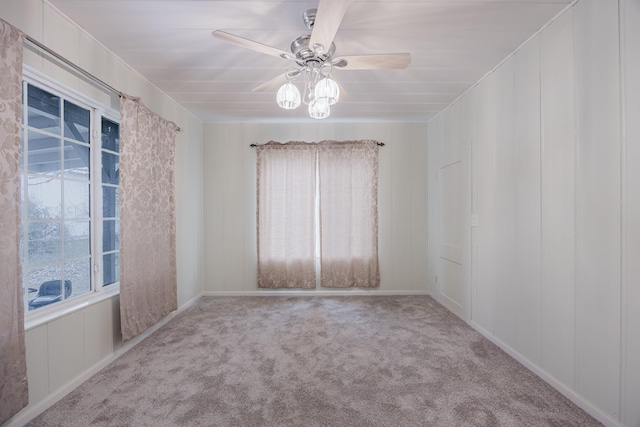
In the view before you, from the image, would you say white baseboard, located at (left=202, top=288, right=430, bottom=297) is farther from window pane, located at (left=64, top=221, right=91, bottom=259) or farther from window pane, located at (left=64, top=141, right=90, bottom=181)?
window pane, located at (left=64, top=141, right=90, bottom=181)

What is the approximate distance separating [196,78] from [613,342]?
11.9ft

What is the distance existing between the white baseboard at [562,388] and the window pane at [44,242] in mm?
3476

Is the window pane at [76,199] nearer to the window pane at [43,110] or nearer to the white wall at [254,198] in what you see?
the window pane at [43,110]

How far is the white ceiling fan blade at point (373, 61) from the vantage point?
1.73 m

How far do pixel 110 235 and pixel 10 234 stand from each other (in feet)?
3.54

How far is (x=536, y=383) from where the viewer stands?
1.97 m

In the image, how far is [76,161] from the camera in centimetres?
213

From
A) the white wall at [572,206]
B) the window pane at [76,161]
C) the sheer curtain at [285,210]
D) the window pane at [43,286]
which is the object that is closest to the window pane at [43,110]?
the window pane at [76,161]

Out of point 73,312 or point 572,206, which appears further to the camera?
point 73,312

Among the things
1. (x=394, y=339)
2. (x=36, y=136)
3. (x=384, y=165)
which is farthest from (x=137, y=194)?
(x=384, y=165)

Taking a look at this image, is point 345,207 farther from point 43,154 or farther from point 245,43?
point 43,154

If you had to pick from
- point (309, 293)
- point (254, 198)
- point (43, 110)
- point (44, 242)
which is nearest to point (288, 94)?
point (43, 110)

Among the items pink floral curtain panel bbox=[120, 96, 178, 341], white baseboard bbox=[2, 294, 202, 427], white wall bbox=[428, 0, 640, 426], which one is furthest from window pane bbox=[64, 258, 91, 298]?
white wall bbox=[428, 0, 640, 426]

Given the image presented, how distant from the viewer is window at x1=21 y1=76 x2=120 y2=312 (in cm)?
177
